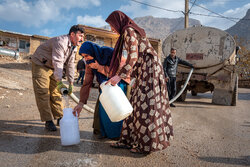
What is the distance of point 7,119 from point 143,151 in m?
2.63

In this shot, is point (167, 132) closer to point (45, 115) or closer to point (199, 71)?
point (45, 115)

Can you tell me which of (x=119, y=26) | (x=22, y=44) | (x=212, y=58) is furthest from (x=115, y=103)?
(x=22, y=44)

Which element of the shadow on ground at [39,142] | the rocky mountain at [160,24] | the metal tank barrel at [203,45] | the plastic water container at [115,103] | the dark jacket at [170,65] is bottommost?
the shadow on ground at [39,142]

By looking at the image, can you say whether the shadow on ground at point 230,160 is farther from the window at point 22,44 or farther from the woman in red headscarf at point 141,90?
the window at point 22,44

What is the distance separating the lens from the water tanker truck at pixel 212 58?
522 centimetres

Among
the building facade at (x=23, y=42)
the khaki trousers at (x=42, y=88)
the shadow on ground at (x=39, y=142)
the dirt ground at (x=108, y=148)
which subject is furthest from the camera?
the building facade at (x=23, y=42)

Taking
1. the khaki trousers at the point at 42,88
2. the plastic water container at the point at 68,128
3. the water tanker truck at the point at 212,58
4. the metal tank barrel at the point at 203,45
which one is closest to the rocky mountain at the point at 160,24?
the metal tank barrel at the point at 203,45

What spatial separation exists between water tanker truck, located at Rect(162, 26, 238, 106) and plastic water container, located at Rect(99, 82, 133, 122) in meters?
4.38

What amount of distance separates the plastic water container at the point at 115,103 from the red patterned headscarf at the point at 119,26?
235mm

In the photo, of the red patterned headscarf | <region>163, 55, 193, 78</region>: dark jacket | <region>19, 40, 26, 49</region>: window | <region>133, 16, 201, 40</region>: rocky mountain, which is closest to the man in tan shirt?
the red patterned headscarf

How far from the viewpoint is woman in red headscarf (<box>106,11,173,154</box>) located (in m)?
1.83

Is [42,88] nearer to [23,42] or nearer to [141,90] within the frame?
[141,90]

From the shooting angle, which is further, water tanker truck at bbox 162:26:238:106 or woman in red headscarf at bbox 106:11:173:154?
water tanker truck at bbox 162:26:238:106

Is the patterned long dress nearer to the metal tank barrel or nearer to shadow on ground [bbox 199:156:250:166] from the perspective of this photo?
shadow on ground [bbox 199:156:250:166]
